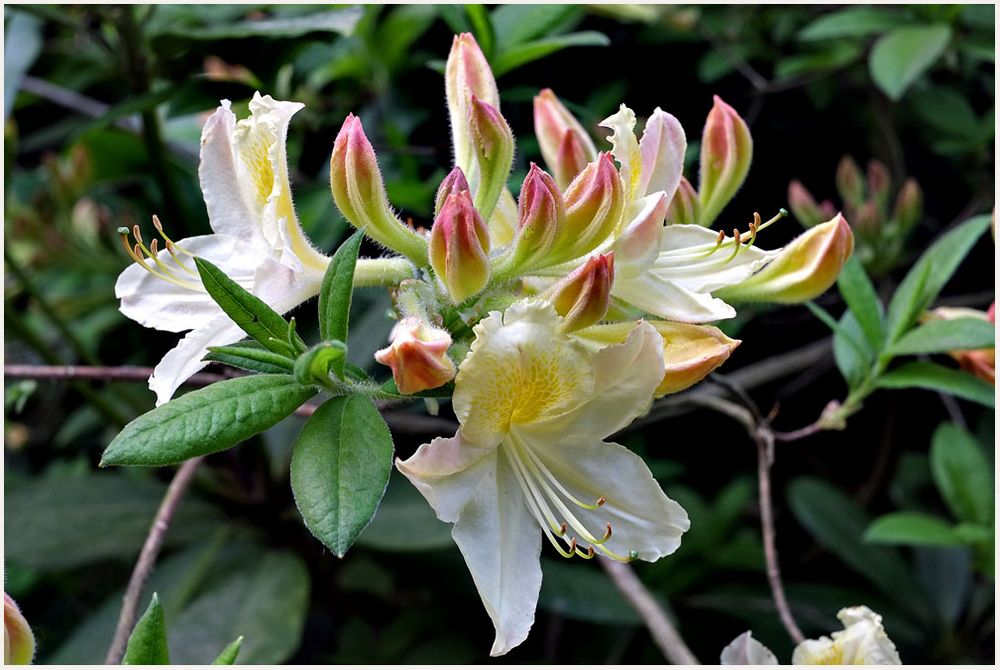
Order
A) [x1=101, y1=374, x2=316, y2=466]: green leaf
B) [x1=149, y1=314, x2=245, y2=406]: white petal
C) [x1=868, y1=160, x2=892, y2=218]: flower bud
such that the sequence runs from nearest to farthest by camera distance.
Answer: [x1=101, y1=374, x2=316, y2=466]: green leaf
[x1=149, y1=314, x2=245, y2=406]: white petal
[x1=868, y1=160, x2=892, y2=218]: flower bud

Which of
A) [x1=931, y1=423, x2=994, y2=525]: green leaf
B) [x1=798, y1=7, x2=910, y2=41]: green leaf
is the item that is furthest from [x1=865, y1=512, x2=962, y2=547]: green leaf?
[x1=798, y1=7, x2=910, y2=41]: green leaf

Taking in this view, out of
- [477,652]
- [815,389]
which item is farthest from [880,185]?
[477,652]

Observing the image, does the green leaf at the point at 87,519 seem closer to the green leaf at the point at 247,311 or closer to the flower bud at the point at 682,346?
the green leaf at the point at 247,311

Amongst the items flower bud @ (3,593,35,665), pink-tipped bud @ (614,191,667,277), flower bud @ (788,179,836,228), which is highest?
pink-tipped bud @ (614,191,667,277)

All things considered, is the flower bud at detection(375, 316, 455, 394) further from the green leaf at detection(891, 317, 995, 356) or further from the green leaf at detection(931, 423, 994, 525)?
the green leaf at detection(931, 423, 994, 525)

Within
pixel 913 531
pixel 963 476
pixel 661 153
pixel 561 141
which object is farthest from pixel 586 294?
pixel 963 476

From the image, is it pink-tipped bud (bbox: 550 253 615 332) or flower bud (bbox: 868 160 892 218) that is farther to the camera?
flower bud (bbox: 868 160 892 218)

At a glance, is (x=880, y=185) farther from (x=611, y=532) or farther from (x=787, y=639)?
(x=611, y=532)
